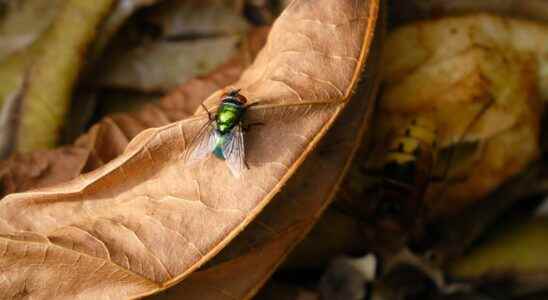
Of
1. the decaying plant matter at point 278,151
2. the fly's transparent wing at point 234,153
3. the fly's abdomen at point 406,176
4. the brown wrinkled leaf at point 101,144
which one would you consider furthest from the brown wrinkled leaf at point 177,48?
the fly's transparent wing at point 234,153

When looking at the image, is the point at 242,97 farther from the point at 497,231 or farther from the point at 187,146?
the point at 497,231

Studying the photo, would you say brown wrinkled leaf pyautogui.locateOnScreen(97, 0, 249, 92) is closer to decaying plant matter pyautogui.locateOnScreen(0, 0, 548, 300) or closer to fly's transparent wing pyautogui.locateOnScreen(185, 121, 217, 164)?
decaying plant matter pyautogui.locateOnScreen(0, 0, 548, 300)

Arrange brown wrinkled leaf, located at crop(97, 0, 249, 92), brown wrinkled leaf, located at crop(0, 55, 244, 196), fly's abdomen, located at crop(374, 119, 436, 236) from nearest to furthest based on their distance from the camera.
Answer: brown wrinkled leaf, located at crop(0, 55, 244, 196), fly's abdomen, located at crop(374, 119, 436, 236), brown wrinkled leaf, located at crop(97, 0, 249, 92)

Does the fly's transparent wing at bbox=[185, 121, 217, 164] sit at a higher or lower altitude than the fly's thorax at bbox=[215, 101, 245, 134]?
lower

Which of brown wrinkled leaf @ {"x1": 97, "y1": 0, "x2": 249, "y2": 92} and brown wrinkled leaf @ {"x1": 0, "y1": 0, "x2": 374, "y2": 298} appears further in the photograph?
brown wrinkled leaf @ {"x1": 97, "y1": 0, "x2": 249, "y2": 92}

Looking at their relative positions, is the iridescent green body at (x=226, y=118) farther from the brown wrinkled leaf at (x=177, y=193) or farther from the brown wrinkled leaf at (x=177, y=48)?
the brown wrinkled leaf at (x=177, y=48)

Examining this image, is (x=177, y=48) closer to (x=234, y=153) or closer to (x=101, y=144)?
(x=101, y=144)

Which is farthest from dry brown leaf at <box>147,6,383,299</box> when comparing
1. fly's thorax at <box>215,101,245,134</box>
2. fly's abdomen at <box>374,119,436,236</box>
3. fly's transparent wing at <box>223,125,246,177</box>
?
fly's abdomen at <box>374,119,436,236</box>

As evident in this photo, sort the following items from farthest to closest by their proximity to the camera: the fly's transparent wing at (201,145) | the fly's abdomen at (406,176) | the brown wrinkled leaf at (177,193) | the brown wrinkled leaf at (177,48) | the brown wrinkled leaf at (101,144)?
the brown wrinkled leaf at (177,48), the fly's abdomen at (406,176), the brown wrinkled leaf at (101,144), the fly's transparent wing at (201,145), the brown wrinkled leaf at (177,193)

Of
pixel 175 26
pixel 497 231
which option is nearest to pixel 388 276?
pixel 497 231
